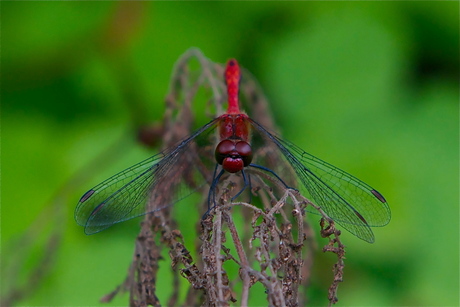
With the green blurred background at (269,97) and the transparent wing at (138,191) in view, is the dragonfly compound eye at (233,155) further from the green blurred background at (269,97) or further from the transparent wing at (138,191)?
the green blurred background at (269,97)

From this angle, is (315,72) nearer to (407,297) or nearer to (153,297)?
(407,297)

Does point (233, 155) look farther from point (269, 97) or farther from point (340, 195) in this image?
point (269, 97)

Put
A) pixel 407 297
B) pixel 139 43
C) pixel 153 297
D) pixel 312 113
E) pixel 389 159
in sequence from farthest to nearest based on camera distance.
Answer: pixel 139 43
pixel 312 113
pixel 389 159
pixel 407 297
pixel 153 297

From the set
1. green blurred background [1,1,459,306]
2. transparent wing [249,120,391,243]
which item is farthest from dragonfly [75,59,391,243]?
green blurred background [1,1,459,306]

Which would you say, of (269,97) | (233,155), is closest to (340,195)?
(233,155)

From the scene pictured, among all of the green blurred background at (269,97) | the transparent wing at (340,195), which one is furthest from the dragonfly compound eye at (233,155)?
the green blurred background at (269,97)

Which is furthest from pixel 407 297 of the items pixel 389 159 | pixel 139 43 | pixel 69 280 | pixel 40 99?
pixel 40 99

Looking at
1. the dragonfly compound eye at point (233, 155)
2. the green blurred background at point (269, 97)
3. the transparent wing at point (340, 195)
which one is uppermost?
the green blurred background at point (269, 97)
